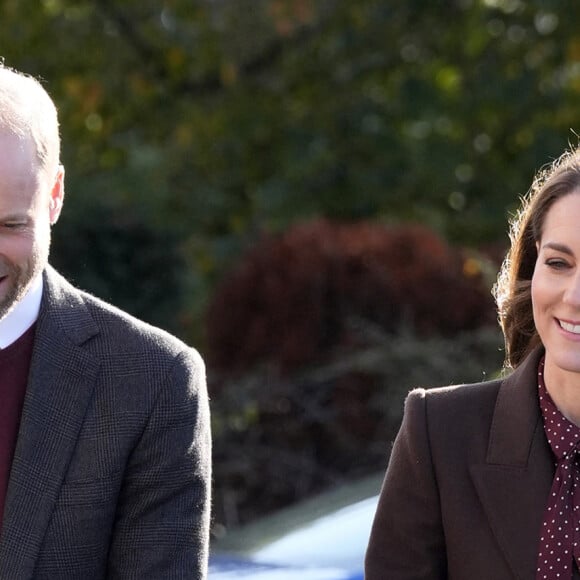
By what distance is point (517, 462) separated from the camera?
111 inches

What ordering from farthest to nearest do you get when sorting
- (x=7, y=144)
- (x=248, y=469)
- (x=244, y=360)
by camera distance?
1. (x=244, y=360)
2. (x=248, y=469)
3. (x=7, y=144)

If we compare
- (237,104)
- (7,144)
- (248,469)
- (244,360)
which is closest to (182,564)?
(7,144)

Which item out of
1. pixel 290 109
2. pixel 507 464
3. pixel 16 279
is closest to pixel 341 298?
pixel 290 109

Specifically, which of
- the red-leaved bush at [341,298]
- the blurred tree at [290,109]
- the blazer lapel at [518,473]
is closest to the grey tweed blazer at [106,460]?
the blazer lapel at [518,473]

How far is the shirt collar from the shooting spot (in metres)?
2.84

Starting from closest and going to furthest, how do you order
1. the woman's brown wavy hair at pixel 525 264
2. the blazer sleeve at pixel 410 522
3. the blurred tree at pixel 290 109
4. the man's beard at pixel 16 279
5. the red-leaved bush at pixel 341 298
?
1. the man's beard at pixel 16 279
2. the blazer sleeve at pixel 410 522
3. the woman's brown wavy hair at pixel 525 264
4. the red-leaved bush at pixel 341 298
5. the blurred tree at pixel 290 109

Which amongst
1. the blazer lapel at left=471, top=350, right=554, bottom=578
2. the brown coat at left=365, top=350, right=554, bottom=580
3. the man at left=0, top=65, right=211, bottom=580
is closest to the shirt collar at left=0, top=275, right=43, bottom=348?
the man at left=0, top=65, right=211, bottom=580

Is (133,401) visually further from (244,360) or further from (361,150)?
(361,150)

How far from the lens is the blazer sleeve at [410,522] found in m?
2.80

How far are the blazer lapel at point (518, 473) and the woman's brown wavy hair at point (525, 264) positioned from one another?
0.14 m

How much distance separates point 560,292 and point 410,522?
52cm

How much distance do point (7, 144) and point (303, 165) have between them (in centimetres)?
712

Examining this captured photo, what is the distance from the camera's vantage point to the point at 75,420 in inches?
110

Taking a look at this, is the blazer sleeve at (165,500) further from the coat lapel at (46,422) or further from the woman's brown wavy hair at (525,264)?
the woman's brown wavy hair at (525,264)
